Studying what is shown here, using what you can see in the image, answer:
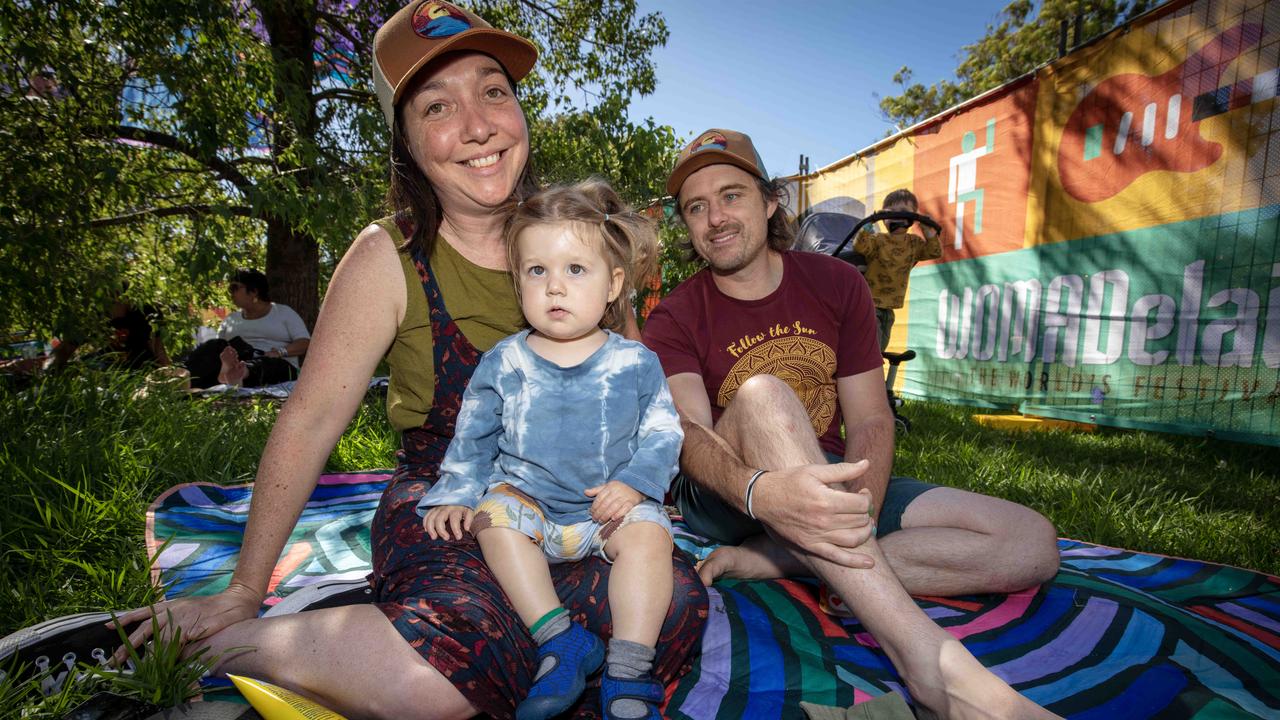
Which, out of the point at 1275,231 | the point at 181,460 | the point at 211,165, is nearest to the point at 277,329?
the point at 211,165

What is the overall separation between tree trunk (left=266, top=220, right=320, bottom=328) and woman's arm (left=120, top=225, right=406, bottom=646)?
562 cm

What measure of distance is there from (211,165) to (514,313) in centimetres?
443

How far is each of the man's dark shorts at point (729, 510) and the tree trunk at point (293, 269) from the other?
225 inches

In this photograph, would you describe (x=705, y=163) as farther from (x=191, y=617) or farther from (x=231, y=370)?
(x=231, y=370)

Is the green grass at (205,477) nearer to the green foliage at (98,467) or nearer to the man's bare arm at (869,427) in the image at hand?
the green foliage at (98,467)

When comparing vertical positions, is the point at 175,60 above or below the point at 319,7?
below

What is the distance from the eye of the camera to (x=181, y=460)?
3064 millimetres

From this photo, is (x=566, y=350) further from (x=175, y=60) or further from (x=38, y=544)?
(x=175, y=60)

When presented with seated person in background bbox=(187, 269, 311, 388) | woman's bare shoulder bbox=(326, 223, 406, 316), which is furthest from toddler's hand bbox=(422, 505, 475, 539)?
seated person in background bbox=(187, 269, 311, 388)

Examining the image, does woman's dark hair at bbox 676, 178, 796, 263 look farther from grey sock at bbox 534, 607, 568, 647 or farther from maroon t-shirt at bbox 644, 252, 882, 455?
grey sock at bbox 534, 607, 568, 647

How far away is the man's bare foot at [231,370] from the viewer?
5.89m

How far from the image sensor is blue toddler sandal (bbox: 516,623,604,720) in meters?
1.23

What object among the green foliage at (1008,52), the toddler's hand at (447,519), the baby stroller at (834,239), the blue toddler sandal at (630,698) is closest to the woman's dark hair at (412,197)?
the toddler's hand at (447,519)

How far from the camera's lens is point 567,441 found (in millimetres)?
1635
